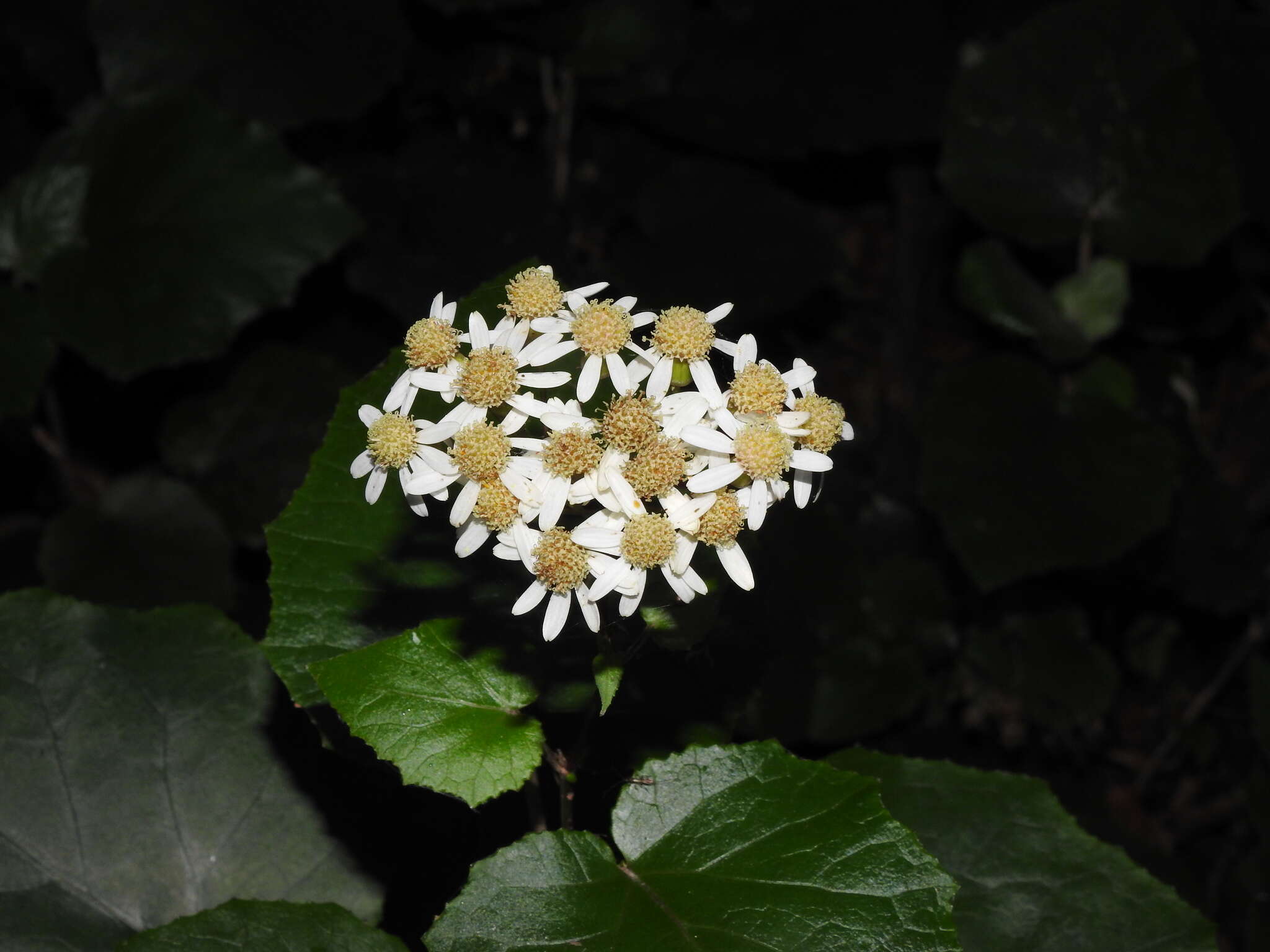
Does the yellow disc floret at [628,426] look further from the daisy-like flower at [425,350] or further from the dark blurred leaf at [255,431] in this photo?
the dark blurred leaf at [255,431]

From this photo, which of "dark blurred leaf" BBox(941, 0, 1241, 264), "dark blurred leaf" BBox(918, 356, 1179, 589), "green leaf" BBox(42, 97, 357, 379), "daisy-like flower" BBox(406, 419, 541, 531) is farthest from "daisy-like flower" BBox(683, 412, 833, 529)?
"dark blurred leaf" BBox(941, 0, 1241, 264)

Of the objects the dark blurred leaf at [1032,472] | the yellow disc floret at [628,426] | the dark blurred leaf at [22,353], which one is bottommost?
the dark blurred leaf at [1032,472]

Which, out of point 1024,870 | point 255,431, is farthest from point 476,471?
point 255,431

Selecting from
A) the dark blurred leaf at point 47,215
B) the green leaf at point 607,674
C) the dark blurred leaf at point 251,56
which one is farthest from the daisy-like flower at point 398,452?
the dark blurred leaf at point 251,56

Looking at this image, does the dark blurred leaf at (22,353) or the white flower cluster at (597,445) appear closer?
the white flower cluster at (597,445)

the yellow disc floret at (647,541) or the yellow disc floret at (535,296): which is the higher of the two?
the yellow disc floret at (535,296)

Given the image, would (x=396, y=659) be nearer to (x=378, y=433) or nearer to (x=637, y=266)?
(x=378, y=433)
